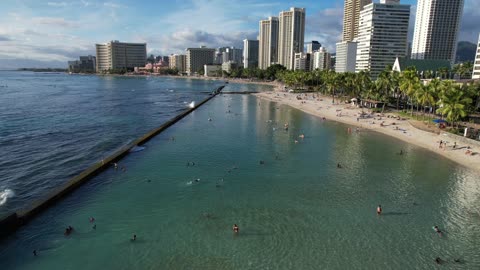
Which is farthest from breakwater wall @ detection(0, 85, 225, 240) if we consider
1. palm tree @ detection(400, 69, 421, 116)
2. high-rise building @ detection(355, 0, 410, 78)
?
high-rise building @ detection(355, 0, 410, 78)

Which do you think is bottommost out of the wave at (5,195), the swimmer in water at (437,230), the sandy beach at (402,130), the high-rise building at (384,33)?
the wave at (5,195)

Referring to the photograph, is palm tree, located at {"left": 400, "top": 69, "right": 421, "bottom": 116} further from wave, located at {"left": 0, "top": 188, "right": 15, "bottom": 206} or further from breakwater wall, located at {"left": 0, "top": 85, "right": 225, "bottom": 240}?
wave, located at {"left": 0, "top": 188, "right": 15, "bottom": 206}

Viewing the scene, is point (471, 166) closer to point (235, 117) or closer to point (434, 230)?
point (434, 230)

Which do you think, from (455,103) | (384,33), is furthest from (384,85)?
(384,33)

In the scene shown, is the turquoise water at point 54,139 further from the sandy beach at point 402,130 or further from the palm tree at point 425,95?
the palm tree at point 425,95


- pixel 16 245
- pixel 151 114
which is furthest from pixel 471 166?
pixel 151 114

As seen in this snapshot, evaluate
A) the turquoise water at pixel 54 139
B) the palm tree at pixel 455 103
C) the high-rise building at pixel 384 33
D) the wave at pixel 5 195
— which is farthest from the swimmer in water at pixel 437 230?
the high-rise building at pixel 384 33
